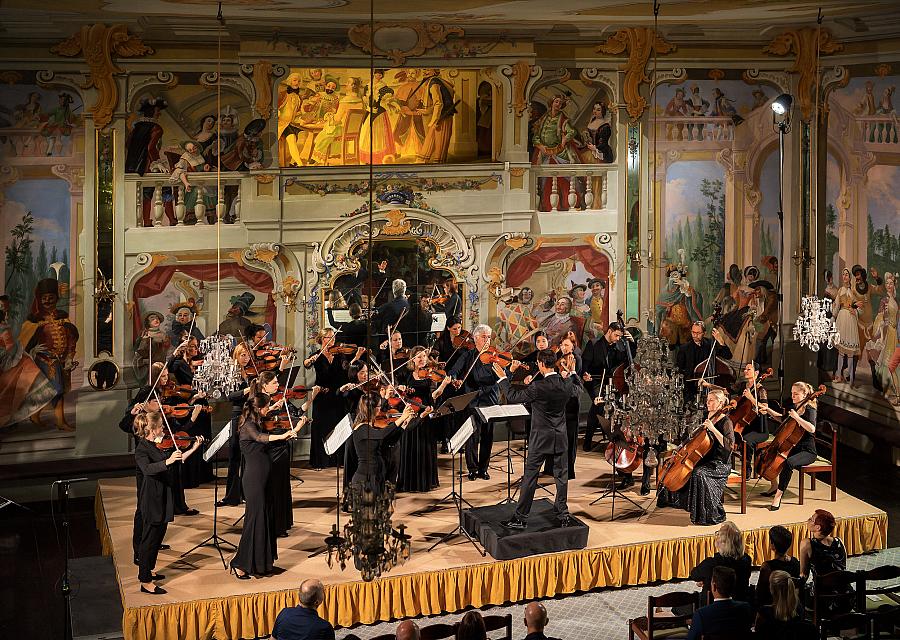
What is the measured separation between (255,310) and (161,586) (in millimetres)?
4910

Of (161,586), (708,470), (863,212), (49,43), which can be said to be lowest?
(161,586)

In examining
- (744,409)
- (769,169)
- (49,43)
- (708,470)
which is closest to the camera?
(708,470)

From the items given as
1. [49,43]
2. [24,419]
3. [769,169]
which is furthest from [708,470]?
[49,43]

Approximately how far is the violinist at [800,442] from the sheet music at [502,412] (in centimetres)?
248

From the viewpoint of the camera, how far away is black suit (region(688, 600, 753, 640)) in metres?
8.42

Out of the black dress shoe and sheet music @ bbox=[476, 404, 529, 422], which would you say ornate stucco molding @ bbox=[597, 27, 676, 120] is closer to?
sheet music @ bbox=[476, 404, 529, 422]

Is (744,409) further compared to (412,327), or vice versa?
(412,327)

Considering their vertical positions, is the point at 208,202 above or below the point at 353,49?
below

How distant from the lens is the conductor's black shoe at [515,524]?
11.5 m

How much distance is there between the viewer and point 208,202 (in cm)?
1473

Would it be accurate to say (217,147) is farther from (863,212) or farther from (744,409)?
(863,212)

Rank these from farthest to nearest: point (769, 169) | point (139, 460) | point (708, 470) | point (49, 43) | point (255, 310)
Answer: point (769, 169) → point (255, 310) → point (49, 43) → point (708, 470) → point (139, 460)

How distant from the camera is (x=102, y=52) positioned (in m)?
14.1

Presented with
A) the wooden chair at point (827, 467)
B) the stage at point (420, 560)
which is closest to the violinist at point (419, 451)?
the stage at point (420, 560)
